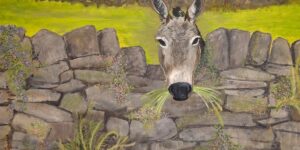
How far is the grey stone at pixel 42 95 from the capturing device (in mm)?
2963

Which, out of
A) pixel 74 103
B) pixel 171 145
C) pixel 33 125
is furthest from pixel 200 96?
pixel 33 125

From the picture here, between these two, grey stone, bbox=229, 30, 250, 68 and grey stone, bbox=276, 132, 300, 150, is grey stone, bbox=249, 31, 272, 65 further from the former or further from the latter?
grey stone, bbox=276, 132, 300, 150

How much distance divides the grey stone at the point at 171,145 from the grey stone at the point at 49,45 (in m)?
0.83

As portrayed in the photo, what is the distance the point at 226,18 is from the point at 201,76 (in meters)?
0.40

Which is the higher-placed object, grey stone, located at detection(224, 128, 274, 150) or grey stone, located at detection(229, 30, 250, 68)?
grey stone, located at detection(229, 30, 250, 68)

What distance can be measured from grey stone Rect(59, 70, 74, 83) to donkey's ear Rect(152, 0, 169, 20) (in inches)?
27.3

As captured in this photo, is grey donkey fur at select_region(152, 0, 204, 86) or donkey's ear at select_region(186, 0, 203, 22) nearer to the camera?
grey donkey fur at select_region(152, 0, 204, 86)

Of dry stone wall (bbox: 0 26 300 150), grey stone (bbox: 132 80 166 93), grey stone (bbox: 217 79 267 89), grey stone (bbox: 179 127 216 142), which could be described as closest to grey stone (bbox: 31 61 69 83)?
dry stone wall (bbox: 0 26 300 150)

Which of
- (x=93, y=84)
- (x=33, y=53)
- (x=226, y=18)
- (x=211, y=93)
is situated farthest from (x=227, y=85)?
(x=33, y=53)

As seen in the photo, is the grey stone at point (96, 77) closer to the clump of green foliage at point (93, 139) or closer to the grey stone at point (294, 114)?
the clump of green foliage at point (93, 139)

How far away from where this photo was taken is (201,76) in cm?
291

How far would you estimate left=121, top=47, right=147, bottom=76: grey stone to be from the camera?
116 inches

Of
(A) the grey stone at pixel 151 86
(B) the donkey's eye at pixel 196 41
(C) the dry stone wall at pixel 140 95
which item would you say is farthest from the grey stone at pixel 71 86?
(B) the donkey's eye at pixel 196 41

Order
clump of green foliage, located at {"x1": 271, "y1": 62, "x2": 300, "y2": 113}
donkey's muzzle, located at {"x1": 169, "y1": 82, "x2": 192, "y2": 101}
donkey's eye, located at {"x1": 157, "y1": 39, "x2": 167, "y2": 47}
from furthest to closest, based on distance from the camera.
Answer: clump of green foliage, located at {"x1": 271, "y1": 62, "x2": 300, "y2": 113} → donkey's eye, located at {"x1": 157, "y1": 39, "x2": 167, "y2": 47} → donkey's muzzle, located at {"x1": 169, "y1": 82, "x2": 192, "y2": 101}
